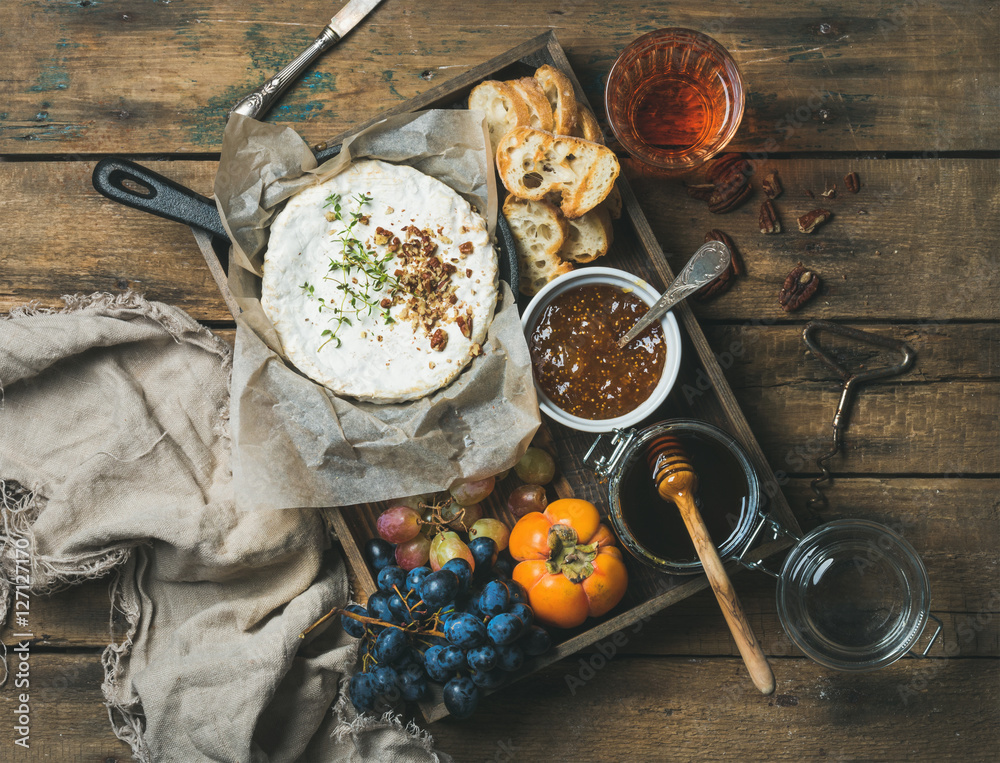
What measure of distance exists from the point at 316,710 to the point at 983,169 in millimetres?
2006

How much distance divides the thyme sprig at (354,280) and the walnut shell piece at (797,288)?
90 cm

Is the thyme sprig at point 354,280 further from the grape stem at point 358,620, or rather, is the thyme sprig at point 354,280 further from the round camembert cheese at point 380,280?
the grape stem at point 358,620

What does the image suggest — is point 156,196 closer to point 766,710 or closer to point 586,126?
point 586,126

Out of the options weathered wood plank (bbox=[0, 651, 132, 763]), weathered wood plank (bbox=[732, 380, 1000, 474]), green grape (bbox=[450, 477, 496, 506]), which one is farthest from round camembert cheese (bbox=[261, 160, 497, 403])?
weathered wood plank (bbox=[0, 651, 132, 763])

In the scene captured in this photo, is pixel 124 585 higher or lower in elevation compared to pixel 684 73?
lower

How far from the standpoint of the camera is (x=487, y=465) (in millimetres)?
1413

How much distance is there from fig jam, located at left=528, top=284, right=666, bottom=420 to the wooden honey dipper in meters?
0.12

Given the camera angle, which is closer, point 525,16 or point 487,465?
point 487,465

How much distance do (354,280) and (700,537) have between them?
89cm

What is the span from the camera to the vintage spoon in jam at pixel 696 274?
4.48 ft

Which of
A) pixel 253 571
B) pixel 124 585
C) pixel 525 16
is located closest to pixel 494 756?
pixel 253 571

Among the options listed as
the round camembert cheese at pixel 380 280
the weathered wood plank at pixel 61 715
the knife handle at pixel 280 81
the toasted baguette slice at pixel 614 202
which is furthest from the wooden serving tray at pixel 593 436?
the weathered wood plank at pixel 61 715

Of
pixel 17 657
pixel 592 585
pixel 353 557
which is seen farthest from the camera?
pixel 17 657

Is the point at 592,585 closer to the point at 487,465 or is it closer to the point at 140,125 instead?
the point at 487,465
